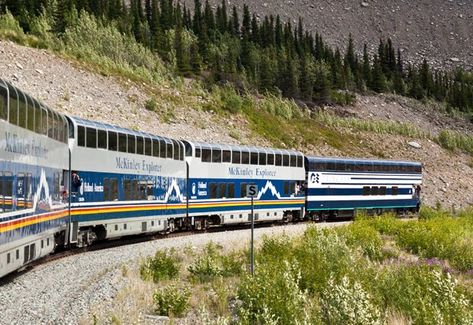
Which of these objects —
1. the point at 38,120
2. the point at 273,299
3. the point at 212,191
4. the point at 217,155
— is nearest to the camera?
the point at 273,299

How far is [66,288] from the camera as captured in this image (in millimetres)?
16734

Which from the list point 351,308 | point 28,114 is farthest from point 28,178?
point 351,308

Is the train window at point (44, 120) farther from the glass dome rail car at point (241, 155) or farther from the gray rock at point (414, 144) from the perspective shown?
the gray rock at point (414, 144)

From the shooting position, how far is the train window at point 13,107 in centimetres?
1523

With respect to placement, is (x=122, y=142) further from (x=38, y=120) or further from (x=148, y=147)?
(x=38, y=120)

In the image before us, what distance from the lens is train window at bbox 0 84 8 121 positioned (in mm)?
14539

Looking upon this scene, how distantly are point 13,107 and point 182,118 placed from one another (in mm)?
42819

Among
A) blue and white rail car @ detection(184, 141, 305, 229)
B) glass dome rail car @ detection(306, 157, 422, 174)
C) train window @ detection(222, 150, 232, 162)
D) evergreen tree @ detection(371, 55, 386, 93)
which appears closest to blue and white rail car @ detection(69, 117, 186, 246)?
blue and white rail car @ detection(184, 141, 305, 229)

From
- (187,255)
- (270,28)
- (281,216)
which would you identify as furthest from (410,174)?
(270,28)

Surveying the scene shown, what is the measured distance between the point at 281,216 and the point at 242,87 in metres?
58.8

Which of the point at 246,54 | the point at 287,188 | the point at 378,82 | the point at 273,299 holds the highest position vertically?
the point at 246,54

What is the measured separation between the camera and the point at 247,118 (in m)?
66.9

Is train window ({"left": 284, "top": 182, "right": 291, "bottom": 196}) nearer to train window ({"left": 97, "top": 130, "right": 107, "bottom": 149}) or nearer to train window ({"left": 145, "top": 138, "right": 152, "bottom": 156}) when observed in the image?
train window ({"left": 145, "top": 138, "right": 152, "bottom": 156})

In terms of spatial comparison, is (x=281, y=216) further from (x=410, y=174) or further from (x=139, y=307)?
(x=139, y=307)
